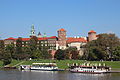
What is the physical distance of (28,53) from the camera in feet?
341

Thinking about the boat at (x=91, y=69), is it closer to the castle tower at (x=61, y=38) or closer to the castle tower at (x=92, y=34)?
the castle tower at (x=61, y=38)

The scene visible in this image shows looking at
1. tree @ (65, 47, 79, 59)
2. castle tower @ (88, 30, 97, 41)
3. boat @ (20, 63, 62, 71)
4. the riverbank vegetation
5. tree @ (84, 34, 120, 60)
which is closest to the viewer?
boat @ (20, 63, 62, 71)

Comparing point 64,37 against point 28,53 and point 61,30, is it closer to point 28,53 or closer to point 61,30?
point 61,30

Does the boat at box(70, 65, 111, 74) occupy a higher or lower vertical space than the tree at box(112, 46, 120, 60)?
lower

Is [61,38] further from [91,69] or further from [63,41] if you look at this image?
[91,69]

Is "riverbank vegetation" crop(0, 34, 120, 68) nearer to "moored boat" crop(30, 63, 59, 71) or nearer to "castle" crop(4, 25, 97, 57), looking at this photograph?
"moored boat" crop(30, 63, 59, 71)

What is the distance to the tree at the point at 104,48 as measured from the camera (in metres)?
85.9

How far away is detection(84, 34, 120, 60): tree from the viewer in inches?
3383

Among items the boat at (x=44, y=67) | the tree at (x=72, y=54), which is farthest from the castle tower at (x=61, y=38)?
the boat at (x=44, y=67)

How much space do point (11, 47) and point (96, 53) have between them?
36.2 meters

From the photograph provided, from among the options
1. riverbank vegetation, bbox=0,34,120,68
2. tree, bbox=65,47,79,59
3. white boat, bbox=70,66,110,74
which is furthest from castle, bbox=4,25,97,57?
white boat, bbox=70,66,110,74

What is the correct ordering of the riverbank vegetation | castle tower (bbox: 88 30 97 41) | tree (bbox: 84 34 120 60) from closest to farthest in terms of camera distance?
the riverbank vegetation → tree (bbox: 84 34 120 60) → castle tower (bbox: 88 30 97 41)

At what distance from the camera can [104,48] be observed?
86188 mm

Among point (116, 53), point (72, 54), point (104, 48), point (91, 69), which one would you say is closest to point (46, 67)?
point (91, 69)
